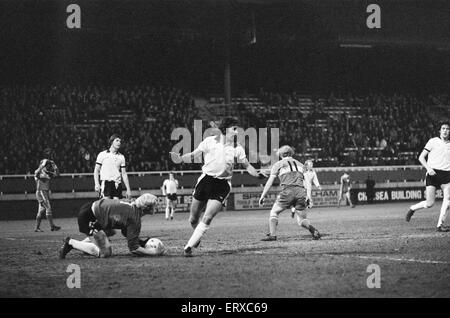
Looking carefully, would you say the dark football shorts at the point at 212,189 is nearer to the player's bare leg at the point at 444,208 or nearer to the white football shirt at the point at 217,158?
the white football shirt at the point at 217,158

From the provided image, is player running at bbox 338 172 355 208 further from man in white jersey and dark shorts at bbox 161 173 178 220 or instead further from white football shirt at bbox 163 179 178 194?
white football shirt at bbox 163 179 178 194

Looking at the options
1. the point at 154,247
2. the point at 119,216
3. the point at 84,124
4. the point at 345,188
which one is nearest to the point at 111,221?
the point at 119,216

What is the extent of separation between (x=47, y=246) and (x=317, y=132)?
2631cm

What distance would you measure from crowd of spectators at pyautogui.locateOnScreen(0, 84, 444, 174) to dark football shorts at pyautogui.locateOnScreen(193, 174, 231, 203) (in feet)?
68.1

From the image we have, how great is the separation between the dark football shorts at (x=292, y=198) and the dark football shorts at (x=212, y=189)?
3336 millimetres

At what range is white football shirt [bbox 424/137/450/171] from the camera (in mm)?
15000

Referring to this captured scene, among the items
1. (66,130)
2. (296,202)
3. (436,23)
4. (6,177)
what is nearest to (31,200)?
(6,177)

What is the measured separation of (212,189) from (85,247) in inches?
92.2

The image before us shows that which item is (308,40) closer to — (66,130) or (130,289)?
(66,130)

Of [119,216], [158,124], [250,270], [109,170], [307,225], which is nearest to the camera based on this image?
[250,270]

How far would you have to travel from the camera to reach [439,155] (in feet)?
49.4

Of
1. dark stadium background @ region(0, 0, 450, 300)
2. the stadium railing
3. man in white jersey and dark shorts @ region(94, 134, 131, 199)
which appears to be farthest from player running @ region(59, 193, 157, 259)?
the stadium railing

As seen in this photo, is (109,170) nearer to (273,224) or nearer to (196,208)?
(273,224)

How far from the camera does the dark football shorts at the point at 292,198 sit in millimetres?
14000
